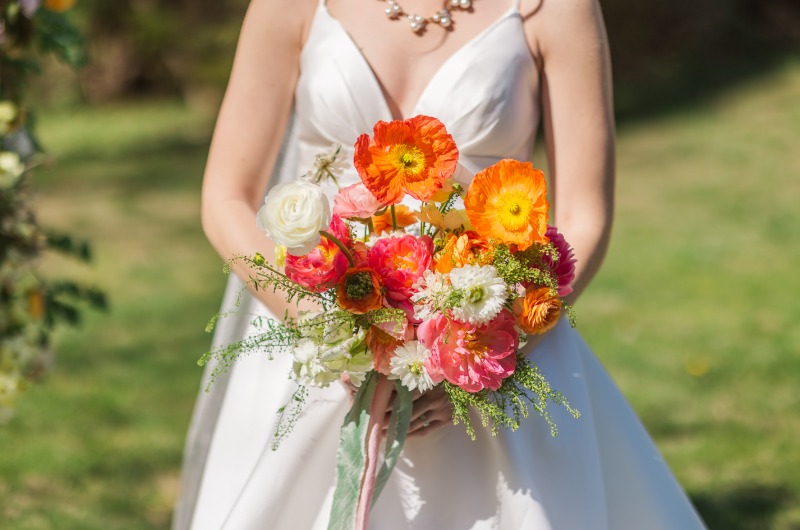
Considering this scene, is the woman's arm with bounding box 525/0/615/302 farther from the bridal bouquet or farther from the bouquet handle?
the bouquet handle

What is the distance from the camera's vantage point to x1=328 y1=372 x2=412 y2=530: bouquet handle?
7.57 feet

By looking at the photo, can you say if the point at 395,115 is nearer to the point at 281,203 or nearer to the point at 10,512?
the point at 281,203

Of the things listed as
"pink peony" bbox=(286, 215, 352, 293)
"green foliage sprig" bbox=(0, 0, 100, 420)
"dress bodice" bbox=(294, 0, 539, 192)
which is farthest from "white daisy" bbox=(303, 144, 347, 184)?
"green foliage sprig" bbox=(0, 0, 100, 420)

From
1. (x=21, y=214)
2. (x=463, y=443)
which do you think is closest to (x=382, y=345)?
(x=463, y=443)

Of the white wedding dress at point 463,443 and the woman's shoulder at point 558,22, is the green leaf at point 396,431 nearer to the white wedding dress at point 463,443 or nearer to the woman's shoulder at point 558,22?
the white wedding dress at point 463,443

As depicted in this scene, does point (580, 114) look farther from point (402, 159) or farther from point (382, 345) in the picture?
point (382, 345)

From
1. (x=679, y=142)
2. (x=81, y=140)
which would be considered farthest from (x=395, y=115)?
(x=81, y=140)

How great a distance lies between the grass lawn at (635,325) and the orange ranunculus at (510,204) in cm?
256

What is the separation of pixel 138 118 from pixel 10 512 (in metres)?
9.90

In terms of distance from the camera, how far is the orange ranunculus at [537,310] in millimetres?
2105

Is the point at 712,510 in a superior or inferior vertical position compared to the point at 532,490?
superior

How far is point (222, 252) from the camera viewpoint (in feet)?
8.94

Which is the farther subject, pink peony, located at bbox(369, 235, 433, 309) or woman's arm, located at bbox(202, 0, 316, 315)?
woman's arm, located at bbox(202, 0, 316, 315)

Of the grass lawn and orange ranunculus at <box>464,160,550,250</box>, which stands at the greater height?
the grass lawn
